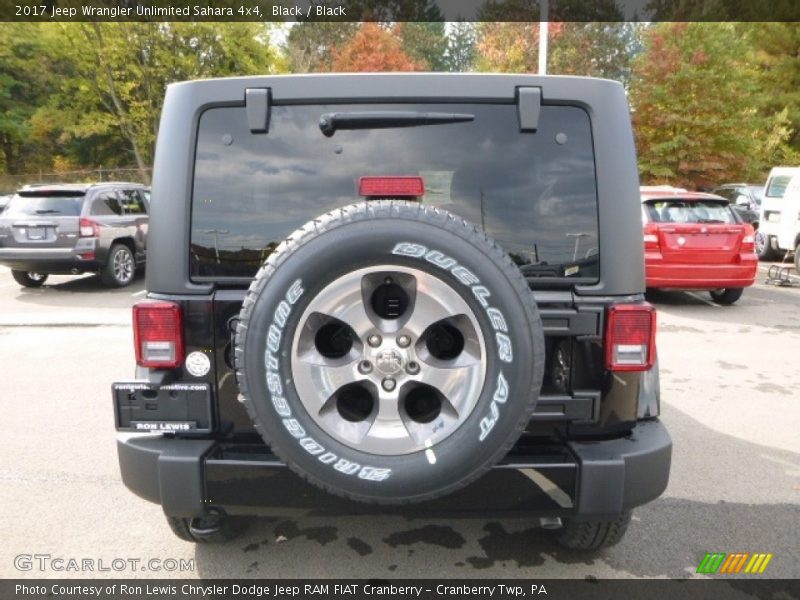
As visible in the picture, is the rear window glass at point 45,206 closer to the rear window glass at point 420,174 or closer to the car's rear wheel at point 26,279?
the car's rear wheel at point 26,279

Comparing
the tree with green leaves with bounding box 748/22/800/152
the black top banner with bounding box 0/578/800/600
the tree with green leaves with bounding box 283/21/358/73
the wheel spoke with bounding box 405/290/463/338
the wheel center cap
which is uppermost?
the tree with green leaves with bounding box 283/21/358/73

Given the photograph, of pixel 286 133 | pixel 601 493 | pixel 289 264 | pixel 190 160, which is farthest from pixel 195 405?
pixel 601 493

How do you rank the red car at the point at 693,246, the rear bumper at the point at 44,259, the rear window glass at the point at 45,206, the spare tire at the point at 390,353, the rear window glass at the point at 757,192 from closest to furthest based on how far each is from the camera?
the spare tire at the point at 390,353, the red car at the point at 693,246, the rear bumper at the point at 44,259, the rear window glass at the point at 45,206, the rear window glass at the point at 757,192

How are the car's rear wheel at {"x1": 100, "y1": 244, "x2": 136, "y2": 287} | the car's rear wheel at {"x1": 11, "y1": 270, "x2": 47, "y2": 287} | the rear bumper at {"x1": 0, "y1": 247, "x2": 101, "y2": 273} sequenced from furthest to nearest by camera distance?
the car's rear wheel at {"x1": 11, "y1": 270, "x2": 47, "y2": 287}, the car's rear wheel at {"x1": 100, "y1": 244, "x2": 136, "y2": 287}, the rear bumper at {"x1": 0, "y1": 247, "x2": 101, "y2": 273}

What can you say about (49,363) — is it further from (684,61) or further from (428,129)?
(684,61)

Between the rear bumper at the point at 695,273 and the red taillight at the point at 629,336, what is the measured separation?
6.45 metres

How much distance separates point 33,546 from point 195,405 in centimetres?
141

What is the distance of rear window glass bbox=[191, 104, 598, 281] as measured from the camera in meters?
2.24

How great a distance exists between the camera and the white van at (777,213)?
11.4 meters

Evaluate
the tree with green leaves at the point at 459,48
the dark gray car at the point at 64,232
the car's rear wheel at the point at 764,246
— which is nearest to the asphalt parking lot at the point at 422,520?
the dark gray car at the point at 64,232

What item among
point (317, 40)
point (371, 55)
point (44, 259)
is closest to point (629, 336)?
point (44, 259)

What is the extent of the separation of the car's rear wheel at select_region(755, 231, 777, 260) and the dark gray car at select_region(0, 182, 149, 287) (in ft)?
41.8

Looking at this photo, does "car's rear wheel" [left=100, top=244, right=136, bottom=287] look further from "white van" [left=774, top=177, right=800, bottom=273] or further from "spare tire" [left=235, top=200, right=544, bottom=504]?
"white van" [left=774, top=177, right=800, bottom=273]

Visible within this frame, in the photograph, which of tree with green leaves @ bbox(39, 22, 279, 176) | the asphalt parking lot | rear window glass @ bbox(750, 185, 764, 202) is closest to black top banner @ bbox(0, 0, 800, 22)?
tree with green leaves @ bbox(39, 22, 279, 176)
